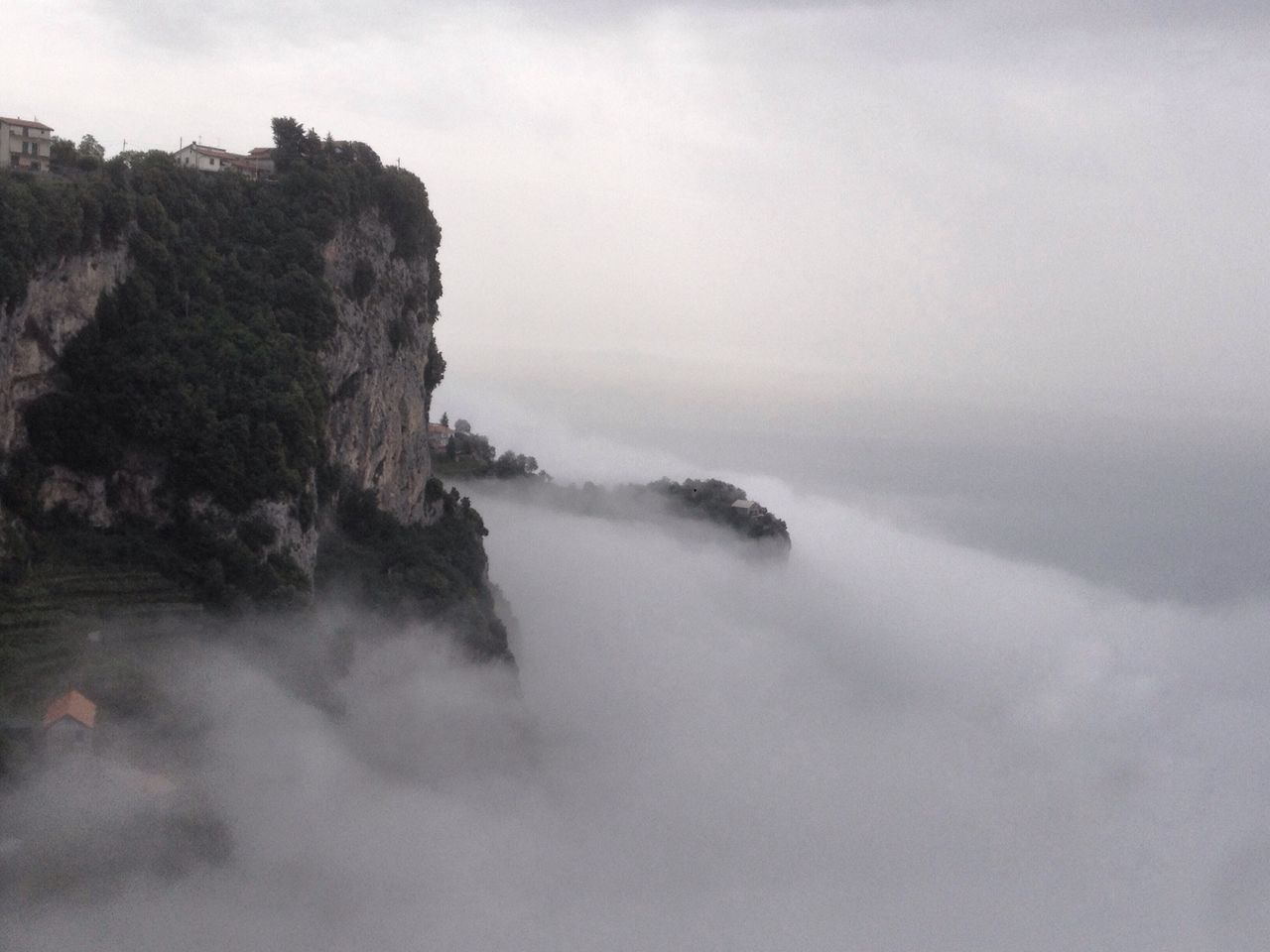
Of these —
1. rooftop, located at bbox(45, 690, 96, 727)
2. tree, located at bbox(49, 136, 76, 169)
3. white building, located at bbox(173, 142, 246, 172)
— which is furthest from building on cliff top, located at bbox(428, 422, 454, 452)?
rooftop, located at bbox(45, 690, 96, 727)

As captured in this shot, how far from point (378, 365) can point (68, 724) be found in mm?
17910

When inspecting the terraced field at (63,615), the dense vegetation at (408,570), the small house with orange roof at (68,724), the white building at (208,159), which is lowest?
the small house with orange roof at (68,724)

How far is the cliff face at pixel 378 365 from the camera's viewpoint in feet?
131

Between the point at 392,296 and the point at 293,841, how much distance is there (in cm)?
1981

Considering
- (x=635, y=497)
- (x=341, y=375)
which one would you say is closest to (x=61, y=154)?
(x=341, y=375)

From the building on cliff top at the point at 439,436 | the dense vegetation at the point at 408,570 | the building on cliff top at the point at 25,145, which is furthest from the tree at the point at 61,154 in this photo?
the building on cliff top at the point at 439,436

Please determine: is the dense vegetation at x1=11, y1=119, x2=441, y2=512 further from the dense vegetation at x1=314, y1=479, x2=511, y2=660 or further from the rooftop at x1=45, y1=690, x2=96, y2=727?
the rooftop at x1=45, y1=690, x2=96, y2=727

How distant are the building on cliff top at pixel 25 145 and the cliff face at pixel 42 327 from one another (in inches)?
131

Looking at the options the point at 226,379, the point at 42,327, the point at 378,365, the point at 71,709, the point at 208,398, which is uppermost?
the point at 378,365

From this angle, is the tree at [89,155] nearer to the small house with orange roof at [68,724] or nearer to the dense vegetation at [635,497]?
the small house with orange roof at [68,724]

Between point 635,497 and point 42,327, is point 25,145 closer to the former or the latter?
point 42,327

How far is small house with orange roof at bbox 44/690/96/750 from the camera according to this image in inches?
1043

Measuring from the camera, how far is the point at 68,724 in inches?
1048

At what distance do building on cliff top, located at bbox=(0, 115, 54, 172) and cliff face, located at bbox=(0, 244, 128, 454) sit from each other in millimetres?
3337
